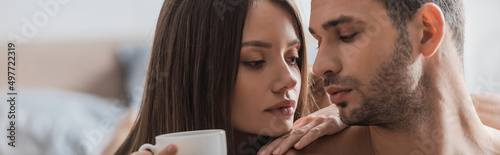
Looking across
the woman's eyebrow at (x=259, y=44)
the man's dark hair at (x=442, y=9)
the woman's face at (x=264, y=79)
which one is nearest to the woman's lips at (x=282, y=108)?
the woman's face at (x=264, y=79)

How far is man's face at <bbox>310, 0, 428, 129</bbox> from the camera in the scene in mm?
809

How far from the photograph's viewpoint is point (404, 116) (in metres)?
0.85

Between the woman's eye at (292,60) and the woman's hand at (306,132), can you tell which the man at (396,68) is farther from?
the woman's eye at (292,60)

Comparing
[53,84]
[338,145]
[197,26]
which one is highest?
[197,26]

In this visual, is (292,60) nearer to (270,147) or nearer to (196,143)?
(270,147)

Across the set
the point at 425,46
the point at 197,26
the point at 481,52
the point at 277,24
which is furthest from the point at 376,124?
the point at 481,52

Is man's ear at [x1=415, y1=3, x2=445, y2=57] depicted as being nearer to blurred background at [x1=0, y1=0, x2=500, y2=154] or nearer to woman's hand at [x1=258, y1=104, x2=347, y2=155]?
woman's hand at [x1=258, y1=104, x2=347, y2=155]

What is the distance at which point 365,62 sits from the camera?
81cm

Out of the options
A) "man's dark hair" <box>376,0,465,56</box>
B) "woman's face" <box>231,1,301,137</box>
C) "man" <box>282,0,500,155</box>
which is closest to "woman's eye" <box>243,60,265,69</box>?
"woman's face" <box>231,1,301,137</box>

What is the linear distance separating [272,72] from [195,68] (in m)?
0.15

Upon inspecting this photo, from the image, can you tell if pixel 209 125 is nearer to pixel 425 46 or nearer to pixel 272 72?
pixel 272 72

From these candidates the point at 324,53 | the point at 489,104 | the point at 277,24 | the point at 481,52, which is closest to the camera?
the point at 324,53

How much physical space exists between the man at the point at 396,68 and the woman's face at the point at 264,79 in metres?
0.08

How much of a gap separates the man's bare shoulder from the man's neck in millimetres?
45
